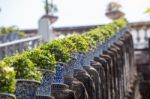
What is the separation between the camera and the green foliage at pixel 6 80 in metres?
4.02

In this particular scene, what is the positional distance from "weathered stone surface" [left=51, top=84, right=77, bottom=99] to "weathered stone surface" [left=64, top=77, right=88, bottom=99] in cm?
35

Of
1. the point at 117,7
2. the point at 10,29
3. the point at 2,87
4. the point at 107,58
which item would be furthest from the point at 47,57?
the point at 117,7

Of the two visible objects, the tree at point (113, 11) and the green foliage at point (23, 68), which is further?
the tree at point (113, 11)

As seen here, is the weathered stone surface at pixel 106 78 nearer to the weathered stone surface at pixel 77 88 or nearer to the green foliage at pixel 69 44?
the green foliage at pixel 69 44

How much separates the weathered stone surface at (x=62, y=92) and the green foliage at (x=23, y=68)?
0.57 metres

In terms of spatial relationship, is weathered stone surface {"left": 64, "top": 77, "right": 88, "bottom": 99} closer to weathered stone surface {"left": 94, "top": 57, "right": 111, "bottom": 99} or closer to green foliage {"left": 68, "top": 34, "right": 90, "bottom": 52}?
green foliage {"left": 68, "top": 34, "right": 90, "bottom": 52}

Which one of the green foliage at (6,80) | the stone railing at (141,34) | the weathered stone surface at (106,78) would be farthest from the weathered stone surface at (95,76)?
the stone railing at (141,34)

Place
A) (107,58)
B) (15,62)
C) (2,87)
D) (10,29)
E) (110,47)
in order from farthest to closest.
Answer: (10,29) → (110,47) → (107,58) → (15,62) → (2,87)

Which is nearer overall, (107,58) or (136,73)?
(107,58)

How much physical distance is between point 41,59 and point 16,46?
23.3ft

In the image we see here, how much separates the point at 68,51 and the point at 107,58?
2753mm

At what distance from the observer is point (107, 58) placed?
29.5 feet

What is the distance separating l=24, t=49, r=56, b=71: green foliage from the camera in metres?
5.38

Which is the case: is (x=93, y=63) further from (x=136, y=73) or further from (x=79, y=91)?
(x=136, y=73)
